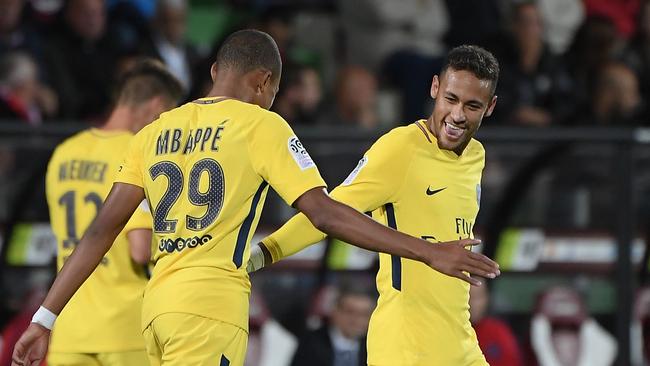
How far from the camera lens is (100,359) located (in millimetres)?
5926

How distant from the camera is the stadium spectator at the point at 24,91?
8.91 metres

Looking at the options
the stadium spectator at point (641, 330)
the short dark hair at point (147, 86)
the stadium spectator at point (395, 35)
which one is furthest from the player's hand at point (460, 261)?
the stadium spectator at point (395, 35)

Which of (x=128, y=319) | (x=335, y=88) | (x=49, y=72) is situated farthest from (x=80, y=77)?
(x=128, y=319)

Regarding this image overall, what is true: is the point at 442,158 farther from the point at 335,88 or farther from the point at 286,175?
the point at 335,88

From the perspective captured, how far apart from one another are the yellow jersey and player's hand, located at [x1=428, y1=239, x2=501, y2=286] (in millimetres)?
594

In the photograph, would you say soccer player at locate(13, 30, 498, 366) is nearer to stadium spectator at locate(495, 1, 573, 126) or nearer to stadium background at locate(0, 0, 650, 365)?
stadium background at locate(0, 0, 650, 365)

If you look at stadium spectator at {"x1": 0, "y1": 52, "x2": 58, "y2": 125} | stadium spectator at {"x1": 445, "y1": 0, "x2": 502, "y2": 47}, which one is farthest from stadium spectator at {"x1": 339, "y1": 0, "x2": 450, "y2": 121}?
stadium spectator at {"x1": 0, "y1": 52, "x2": 58, "y2": 125}

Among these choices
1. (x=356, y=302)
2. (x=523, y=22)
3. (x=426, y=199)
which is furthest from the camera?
(x=523, y=22)

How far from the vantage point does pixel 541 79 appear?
10.5 m

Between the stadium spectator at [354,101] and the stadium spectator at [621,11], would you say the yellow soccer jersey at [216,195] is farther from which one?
the stadium spectator at [621,11]

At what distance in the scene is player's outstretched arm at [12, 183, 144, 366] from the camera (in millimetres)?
4762

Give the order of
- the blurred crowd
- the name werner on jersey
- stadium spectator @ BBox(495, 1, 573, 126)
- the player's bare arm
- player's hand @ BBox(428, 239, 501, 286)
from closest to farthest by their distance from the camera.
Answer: player's hand @ BBox(428, 239, 501, 286) → the player's bare arm → the name werner on jersey → the blurred crowd → stadium spectator @ BBox(495, 1, 573, 126)

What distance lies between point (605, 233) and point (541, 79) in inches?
75.6

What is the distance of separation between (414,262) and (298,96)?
4.82 m
